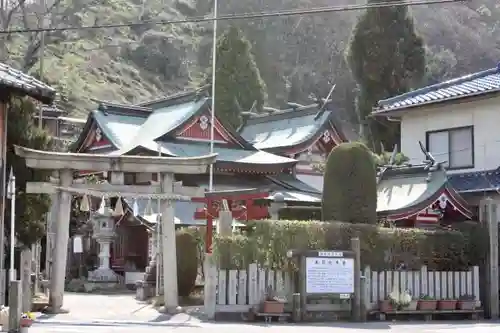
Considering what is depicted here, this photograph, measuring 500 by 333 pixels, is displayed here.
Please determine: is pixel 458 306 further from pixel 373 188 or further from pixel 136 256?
pixel 136 256

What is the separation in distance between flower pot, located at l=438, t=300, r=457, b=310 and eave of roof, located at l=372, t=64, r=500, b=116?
831 cm

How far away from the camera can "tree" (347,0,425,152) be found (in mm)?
→ 49531

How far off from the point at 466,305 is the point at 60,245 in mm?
11039

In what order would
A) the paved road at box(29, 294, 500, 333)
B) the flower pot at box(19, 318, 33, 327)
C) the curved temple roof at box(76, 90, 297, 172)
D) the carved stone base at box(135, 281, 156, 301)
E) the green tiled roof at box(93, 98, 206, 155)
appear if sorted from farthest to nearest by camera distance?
the green tiled roof at box(93, 98, 206, 155), the curved temple roof at box(76, 90, 297, 172), the carved stone base at box(135, 281, 156, 301), the paved road at box(29, 294, 500, 333), the flower pot at box(19, 318, 33, 327)

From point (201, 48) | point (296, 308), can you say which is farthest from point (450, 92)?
A: point (201, 48)

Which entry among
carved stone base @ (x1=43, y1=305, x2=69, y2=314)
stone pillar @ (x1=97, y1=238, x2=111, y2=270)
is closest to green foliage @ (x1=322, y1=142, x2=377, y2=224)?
carved stone base @ (x1=43, y1=305, x2=69, y2=314)

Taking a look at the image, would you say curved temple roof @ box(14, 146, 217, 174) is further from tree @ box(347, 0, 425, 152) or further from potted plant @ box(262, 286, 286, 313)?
tree @ box(347, 0, 425, 152)

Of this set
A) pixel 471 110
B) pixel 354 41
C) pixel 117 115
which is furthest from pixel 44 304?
pixel 354 41

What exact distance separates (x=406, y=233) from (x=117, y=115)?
20570 millimetres

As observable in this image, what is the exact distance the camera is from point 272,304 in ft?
63.4

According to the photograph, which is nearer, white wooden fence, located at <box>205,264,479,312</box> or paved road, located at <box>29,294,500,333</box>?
paved road, located at <box>29,294,500,333</box>

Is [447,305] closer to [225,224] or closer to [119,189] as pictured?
[225,224]

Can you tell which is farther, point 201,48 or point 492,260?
point 201,48

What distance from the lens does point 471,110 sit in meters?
28.0
